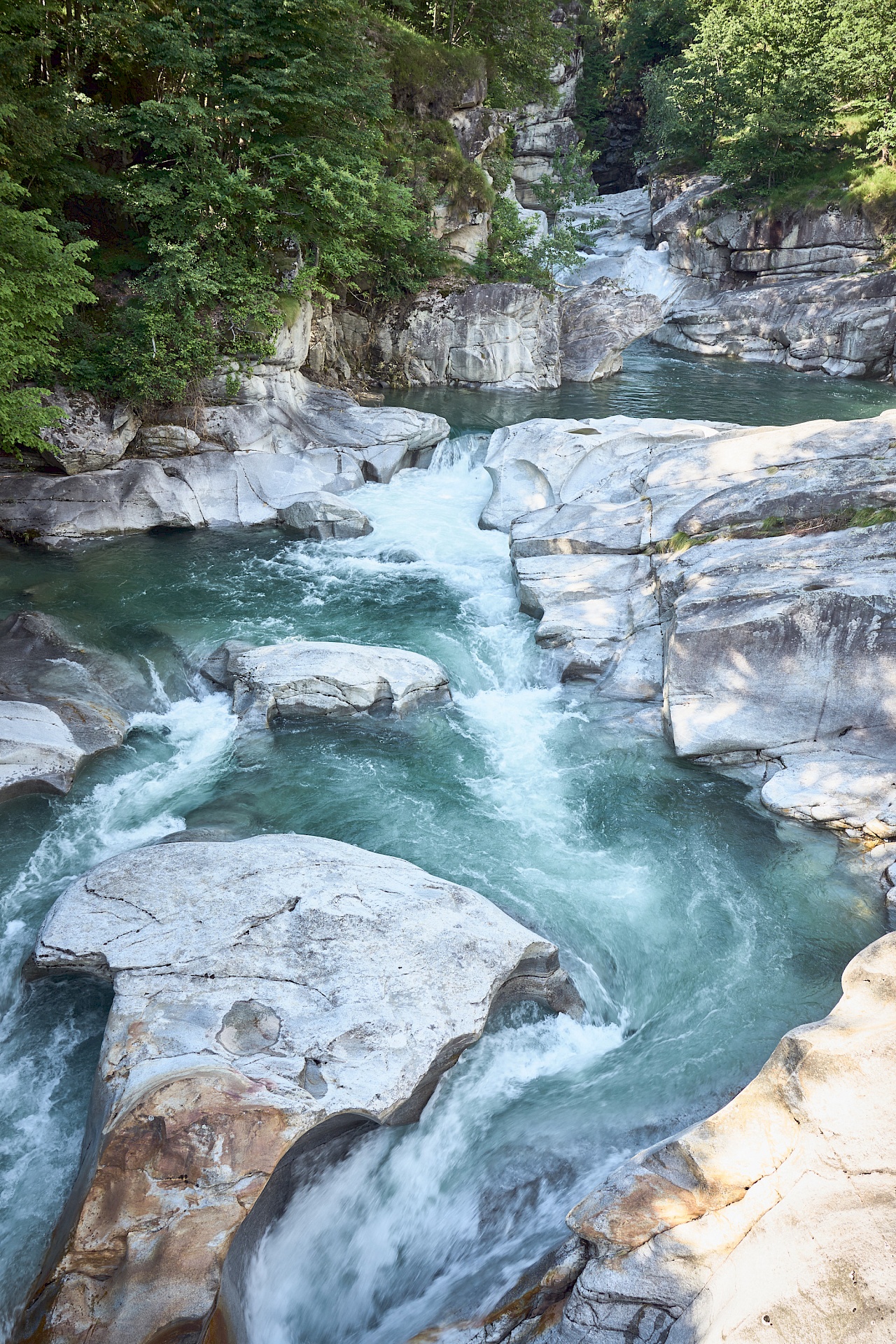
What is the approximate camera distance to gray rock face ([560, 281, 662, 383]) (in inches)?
992

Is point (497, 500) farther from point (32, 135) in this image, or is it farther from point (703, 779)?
point (32, 135)

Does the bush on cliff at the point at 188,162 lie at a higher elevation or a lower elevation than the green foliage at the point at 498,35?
lower

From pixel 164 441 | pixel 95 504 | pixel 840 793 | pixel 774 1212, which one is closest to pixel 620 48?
pixel 164 441

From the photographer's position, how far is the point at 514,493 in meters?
15.6

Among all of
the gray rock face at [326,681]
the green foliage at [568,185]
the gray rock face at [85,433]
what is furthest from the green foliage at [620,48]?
the gray rock face at [326,681]

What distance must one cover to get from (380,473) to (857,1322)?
16.0m

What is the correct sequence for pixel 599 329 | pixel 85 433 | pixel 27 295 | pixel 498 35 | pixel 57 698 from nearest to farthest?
pixel 57 698, pixel 27 295, pixel 85 433, pixel 599 329, pixel 498 35

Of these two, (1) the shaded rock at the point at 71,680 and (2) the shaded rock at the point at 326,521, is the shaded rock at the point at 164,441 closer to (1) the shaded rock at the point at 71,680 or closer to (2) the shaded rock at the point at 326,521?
(2) the shaded rock at the point at 326,521

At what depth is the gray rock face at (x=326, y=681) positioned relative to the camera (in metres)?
9.81

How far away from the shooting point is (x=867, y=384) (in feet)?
86.5

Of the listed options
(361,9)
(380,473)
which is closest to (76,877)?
(380,473)

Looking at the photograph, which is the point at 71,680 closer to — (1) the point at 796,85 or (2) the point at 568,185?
(2) the point at 568,185

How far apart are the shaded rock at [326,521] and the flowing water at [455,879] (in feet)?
2.66

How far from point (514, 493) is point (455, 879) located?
9.70m
